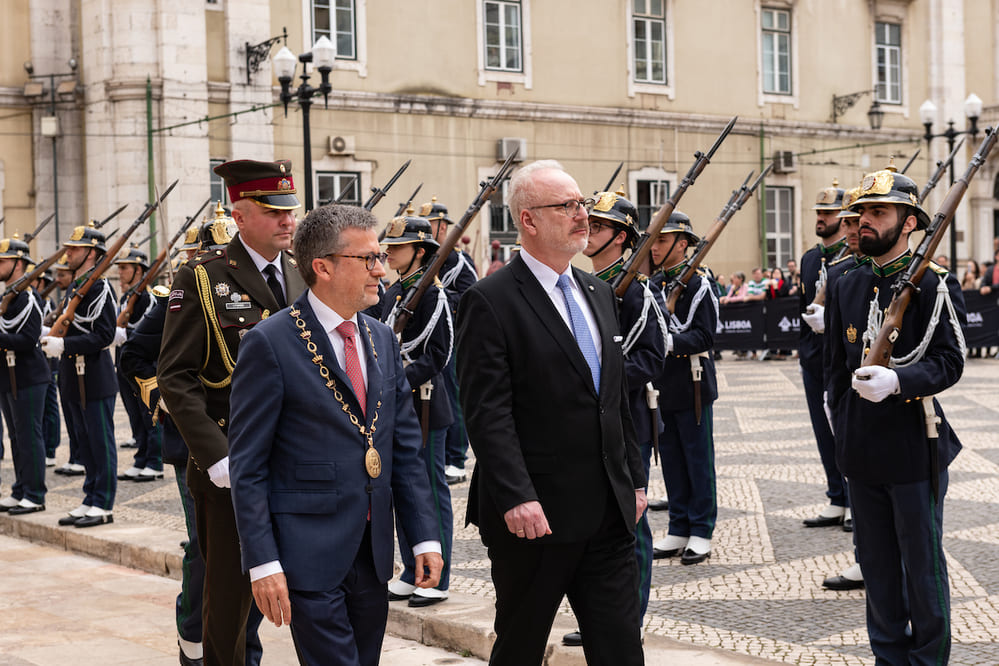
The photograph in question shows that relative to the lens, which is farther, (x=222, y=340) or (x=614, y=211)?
(x=614, y=211)

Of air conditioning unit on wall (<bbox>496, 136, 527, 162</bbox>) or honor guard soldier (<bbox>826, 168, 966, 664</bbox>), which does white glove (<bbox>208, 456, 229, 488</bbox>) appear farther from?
air conditioning unit on wall (<bbox>496, 136, 527, 162</bbox>)

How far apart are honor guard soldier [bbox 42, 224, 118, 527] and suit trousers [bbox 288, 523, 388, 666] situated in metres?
Result: 6.32

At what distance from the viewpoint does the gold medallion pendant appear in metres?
4.10

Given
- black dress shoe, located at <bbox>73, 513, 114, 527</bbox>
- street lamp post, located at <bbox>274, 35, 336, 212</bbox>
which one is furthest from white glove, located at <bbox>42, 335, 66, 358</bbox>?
street lamp post, located at <bbox>274, 35, 336, 212</bbox>

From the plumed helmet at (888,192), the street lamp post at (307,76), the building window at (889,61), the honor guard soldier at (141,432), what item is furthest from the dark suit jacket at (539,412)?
the building window at (889,61)

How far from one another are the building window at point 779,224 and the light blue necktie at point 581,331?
27.2 m

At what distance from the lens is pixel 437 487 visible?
729 cm

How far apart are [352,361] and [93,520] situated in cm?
628

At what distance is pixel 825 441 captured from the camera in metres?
8.95

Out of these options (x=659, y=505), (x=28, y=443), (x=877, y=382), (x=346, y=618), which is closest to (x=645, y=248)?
(x=877, y=382)

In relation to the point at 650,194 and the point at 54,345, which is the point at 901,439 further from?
the point at 650,194

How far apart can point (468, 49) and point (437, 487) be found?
19.8 meters

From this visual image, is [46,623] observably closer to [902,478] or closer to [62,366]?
[62,366]

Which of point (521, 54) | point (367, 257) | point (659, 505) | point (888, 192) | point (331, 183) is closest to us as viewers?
point (367, 257)
